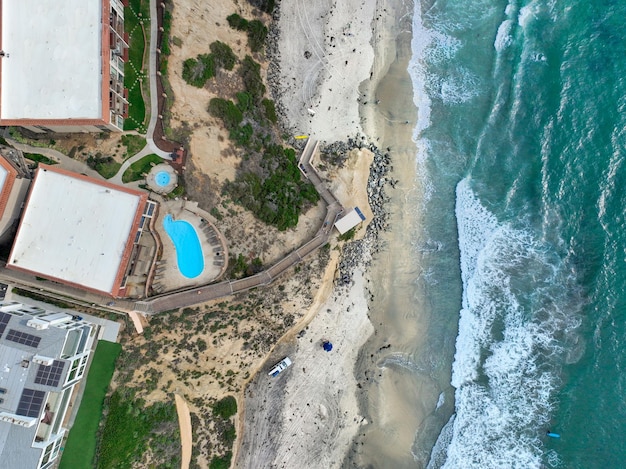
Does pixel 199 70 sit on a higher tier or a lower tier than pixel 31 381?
higher

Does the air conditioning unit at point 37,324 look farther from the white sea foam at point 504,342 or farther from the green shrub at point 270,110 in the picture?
the white sea foam at point 504,342

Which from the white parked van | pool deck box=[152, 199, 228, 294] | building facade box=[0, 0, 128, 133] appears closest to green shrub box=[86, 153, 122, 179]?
building facade box=[0, 0, 128, 133]

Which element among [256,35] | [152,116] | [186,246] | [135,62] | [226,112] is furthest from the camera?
[256,35]

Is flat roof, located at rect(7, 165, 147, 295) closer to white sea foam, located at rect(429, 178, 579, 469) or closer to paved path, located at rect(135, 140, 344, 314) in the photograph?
paved path, located at rect(135, 140, 344, 314)

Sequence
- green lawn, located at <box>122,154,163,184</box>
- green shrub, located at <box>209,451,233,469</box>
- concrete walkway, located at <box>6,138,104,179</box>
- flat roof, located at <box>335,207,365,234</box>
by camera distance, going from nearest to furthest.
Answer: concrete walkway, located at <box>6,138,104,179</box>
green lawn, located at <box>122,154,163,184</box>
green shrub, located at <box>209,451,233,469</box>
flat roof, located at <box>335,207,365,234</box>

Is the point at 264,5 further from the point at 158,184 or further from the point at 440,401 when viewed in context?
the point at 440,401

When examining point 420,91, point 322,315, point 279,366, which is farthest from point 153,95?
point 420,91

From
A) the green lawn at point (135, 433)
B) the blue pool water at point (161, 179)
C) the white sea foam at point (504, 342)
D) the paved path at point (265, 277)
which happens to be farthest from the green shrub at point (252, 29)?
the green lawn at point (135, 433)
